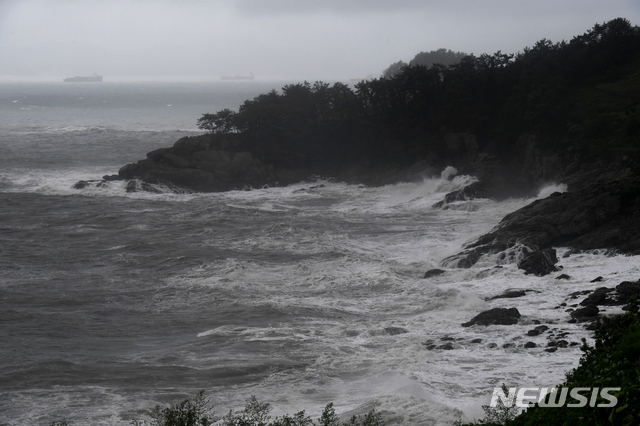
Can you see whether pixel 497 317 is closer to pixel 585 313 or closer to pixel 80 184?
pixel 585 313

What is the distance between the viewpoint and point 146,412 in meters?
22.3

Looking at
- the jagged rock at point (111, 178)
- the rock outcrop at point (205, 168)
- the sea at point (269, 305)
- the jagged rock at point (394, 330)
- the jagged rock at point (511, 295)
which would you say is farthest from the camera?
the jagged rock at point (111, 178)

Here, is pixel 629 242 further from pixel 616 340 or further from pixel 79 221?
pixel 79 221

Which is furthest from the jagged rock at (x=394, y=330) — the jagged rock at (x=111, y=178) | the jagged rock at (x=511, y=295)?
the jagged rock at (x=111, y=178)

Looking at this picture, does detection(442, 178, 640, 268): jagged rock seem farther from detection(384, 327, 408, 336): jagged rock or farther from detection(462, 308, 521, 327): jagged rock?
detection(384, 327, 408, 336): jagged rock

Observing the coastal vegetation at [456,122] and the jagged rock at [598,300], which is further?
the coastal vegetation at [456,122]

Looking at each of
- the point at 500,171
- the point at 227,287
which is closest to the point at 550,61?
the point at 500,171

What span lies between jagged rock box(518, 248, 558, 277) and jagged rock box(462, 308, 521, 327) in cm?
634

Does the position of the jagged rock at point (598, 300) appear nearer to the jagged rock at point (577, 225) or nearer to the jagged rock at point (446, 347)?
the jagged rock at point (446, 347)

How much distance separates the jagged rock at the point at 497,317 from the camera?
27.9m

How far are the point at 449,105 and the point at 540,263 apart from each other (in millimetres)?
33331

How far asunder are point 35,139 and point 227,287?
8086 cm

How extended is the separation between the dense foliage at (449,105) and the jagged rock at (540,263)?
888 inches

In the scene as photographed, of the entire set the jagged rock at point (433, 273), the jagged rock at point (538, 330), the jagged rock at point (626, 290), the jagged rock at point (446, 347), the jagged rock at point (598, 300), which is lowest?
the jagged rock at point (446, 347)
